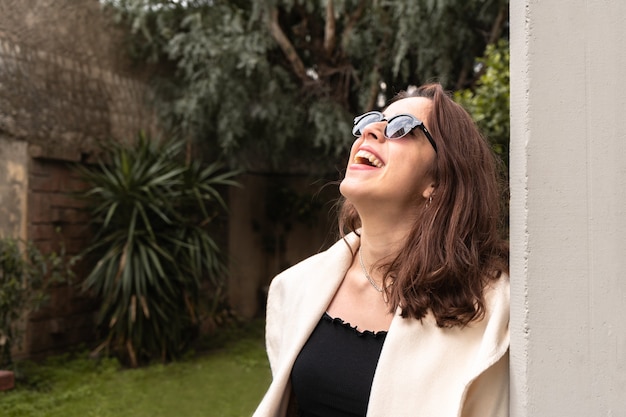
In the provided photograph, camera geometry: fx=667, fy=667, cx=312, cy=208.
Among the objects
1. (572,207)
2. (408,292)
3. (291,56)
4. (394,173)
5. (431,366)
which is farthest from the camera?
(291,56)

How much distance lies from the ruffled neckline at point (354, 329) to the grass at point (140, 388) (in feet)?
11.2

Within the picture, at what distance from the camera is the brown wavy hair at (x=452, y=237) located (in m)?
1.54

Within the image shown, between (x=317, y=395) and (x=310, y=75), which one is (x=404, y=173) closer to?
(x=317, y=395)

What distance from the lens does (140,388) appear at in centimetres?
554

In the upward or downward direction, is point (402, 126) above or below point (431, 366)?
above

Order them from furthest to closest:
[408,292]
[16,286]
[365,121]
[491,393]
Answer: [16,286] < [365,121] < [408,292] < [491,393]

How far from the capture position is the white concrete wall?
1230mm

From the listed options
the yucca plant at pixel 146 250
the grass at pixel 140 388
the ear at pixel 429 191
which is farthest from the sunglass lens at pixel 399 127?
the yucca plant at pixel 146 250

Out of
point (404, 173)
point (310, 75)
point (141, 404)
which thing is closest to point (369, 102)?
point (310, 75)

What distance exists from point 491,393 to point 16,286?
466cm

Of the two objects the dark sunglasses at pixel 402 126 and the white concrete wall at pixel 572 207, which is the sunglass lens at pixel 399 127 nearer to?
the dark sunglasses at pixel 402 126

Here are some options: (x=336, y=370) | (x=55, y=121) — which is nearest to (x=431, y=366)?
(x=336, y=370)

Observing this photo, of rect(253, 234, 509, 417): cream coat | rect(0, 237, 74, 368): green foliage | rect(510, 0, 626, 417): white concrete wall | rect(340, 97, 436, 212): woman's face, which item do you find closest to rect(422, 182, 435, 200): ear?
rect(340, 97, 436, 212): woman's face

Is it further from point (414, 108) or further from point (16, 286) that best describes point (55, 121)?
point (414, 108)
